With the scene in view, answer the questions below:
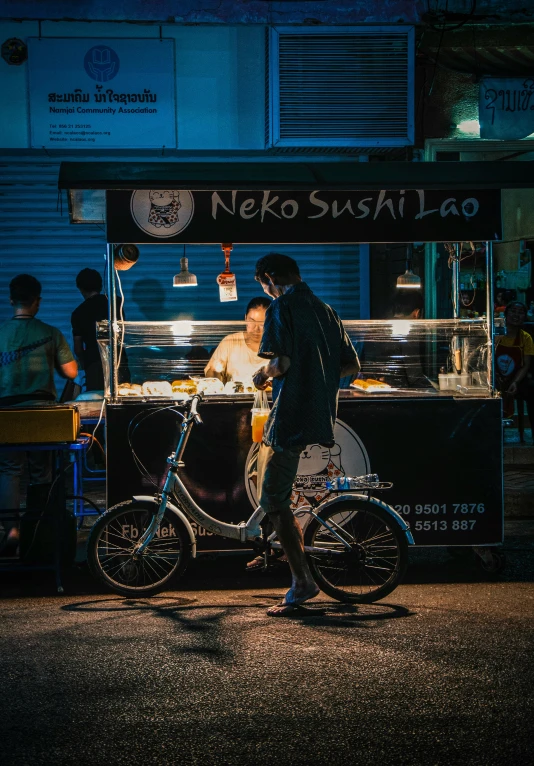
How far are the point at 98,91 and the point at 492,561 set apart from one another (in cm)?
714

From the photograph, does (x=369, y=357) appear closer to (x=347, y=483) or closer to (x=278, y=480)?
(x=347, y=483)

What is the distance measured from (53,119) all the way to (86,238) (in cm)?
141

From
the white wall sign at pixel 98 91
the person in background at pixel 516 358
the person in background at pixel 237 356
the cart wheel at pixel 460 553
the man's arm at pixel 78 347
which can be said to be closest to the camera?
the cart wheel at pixel 460 553

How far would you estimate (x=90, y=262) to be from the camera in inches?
455

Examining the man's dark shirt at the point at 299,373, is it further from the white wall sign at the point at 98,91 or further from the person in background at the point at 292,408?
the white wall sign at the point at 98,91

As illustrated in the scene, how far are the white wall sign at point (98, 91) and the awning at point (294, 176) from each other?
4.79 m

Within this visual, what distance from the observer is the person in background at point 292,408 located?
5.73 m

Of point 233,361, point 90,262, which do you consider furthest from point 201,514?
point 90,262

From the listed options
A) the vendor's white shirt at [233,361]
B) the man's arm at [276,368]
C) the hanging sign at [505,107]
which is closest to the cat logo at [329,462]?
the man's arm at [276,368]

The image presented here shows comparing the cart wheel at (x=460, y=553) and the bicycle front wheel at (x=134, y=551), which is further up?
the bicycle front wheel at (x=134, y=551)

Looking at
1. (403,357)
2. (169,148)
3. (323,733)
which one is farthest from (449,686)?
(169,148)

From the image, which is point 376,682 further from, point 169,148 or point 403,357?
point 169,148

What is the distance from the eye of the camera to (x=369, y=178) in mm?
6500

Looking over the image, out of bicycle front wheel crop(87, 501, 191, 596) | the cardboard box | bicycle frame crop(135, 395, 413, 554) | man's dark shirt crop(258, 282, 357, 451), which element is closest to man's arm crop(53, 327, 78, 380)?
the cardboard box
